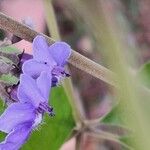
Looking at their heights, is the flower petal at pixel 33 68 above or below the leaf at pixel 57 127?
above

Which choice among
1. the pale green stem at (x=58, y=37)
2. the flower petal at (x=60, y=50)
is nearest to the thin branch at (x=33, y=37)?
the flower petal at (x=60, y=50)

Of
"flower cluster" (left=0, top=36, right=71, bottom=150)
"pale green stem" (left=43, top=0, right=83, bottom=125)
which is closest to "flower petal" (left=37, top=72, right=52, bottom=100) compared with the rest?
"flower cluster" (left=0, top=36, right=71, bottom=150)

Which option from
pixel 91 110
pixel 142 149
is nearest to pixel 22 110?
pixel 142 149

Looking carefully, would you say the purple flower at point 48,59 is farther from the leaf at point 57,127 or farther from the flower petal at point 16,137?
the leaf at point 57,127

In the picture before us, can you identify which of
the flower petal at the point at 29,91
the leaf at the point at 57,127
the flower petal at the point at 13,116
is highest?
the flower petal at the point at 29,91

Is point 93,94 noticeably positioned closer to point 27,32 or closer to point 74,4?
point 27,32

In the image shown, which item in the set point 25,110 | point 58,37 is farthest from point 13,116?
point 58,37

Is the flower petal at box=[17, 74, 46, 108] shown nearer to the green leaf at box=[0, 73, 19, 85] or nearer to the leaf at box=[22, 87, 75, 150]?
the green leaf at box=[0, 73, 19, 85]
